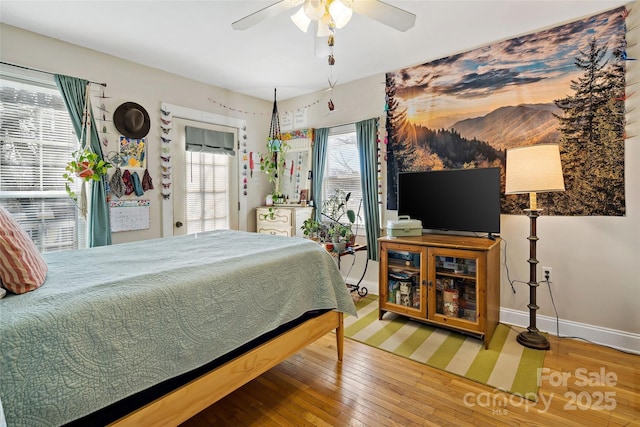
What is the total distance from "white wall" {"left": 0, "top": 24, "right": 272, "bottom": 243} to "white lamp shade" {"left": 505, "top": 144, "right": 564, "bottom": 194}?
329 centimetres

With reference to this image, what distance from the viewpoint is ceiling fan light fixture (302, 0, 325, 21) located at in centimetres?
168

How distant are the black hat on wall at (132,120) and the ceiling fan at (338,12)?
1.96 metres

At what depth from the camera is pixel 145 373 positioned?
1.15 m

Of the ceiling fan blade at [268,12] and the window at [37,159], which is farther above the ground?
the ceiling fan blade at [268,12]

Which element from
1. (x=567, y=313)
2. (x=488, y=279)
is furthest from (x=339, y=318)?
(x=567, y=313)

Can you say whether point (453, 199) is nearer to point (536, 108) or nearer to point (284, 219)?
point (536, 108)

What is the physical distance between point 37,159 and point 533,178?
163 inches

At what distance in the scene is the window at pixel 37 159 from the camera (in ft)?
8.43

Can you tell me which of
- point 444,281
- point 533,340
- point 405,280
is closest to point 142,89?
point 405,280

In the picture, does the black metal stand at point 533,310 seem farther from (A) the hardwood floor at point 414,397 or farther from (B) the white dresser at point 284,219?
(B) the white dresser at point 284,219

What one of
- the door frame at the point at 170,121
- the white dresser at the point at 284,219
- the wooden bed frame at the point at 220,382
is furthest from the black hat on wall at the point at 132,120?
the wooden bed frame at the point at 220,382

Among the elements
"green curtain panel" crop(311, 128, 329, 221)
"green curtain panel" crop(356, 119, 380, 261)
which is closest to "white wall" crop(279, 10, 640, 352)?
"green curtain panel" crop(356, 119, 380, 261)

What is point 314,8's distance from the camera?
5.58 feet

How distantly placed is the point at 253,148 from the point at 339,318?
9.95 ft
